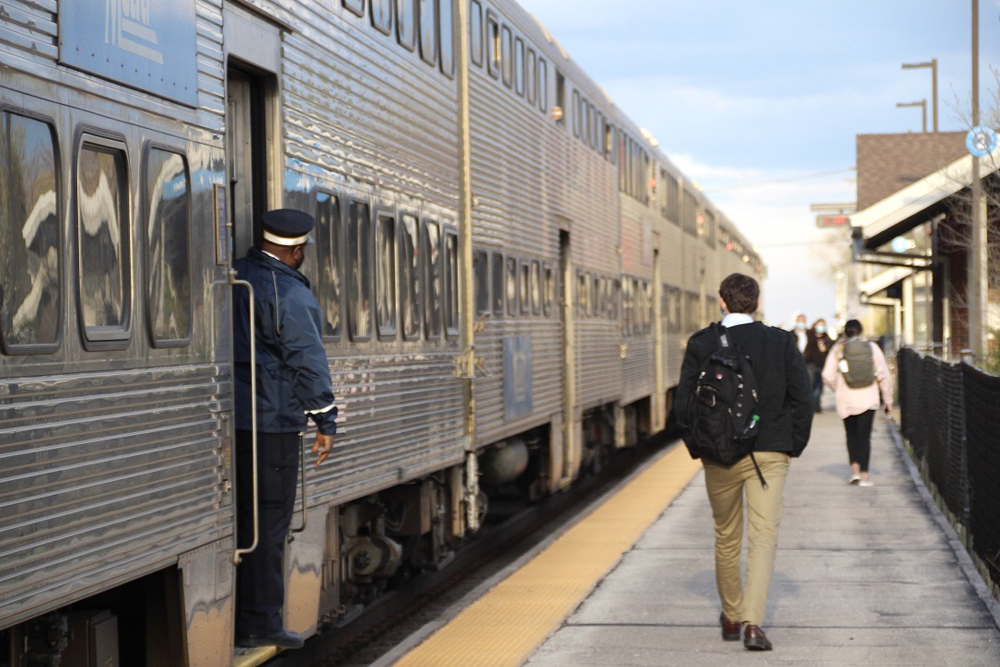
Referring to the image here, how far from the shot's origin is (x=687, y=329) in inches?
1039

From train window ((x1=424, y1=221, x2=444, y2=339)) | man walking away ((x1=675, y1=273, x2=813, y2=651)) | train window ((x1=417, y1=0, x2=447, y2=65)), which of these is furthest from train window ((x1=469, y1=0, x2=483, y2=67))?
man walking away ((x1=675, y1=273, x2=813, y2=651))

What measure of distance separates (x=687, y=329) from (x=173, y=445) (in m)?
21.7

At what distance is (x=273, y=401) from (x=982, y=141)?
1393 cm

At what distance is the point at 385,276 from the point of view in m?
8.21

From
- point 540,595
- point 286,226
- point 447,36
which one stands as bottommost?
point 540,595

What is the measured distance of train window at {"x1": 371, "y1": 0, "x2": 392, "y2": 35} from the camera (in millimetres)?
7965

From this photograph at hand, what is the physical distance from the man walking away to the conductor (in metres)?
1.94

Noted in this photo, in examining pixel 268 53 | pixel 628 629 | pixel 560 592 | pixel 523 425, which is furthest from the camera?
pixel 523 425

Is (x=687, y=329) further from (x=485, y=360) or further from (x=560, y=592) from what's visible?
(x=560, y=592)

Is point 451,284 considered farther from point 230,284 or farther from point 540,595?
point 230,284

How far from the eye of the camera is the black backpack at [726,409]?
6.91 metres

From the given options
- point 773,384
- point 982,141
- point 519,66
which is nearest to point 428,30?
point 519,66

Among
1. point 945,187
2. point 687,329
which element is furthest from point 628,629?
point 687,329

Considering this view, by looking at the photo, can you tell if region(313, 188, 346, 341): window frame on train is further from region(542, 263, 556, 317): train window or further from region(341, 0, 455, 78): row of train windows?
region(542, 263, 556, 317): train window
